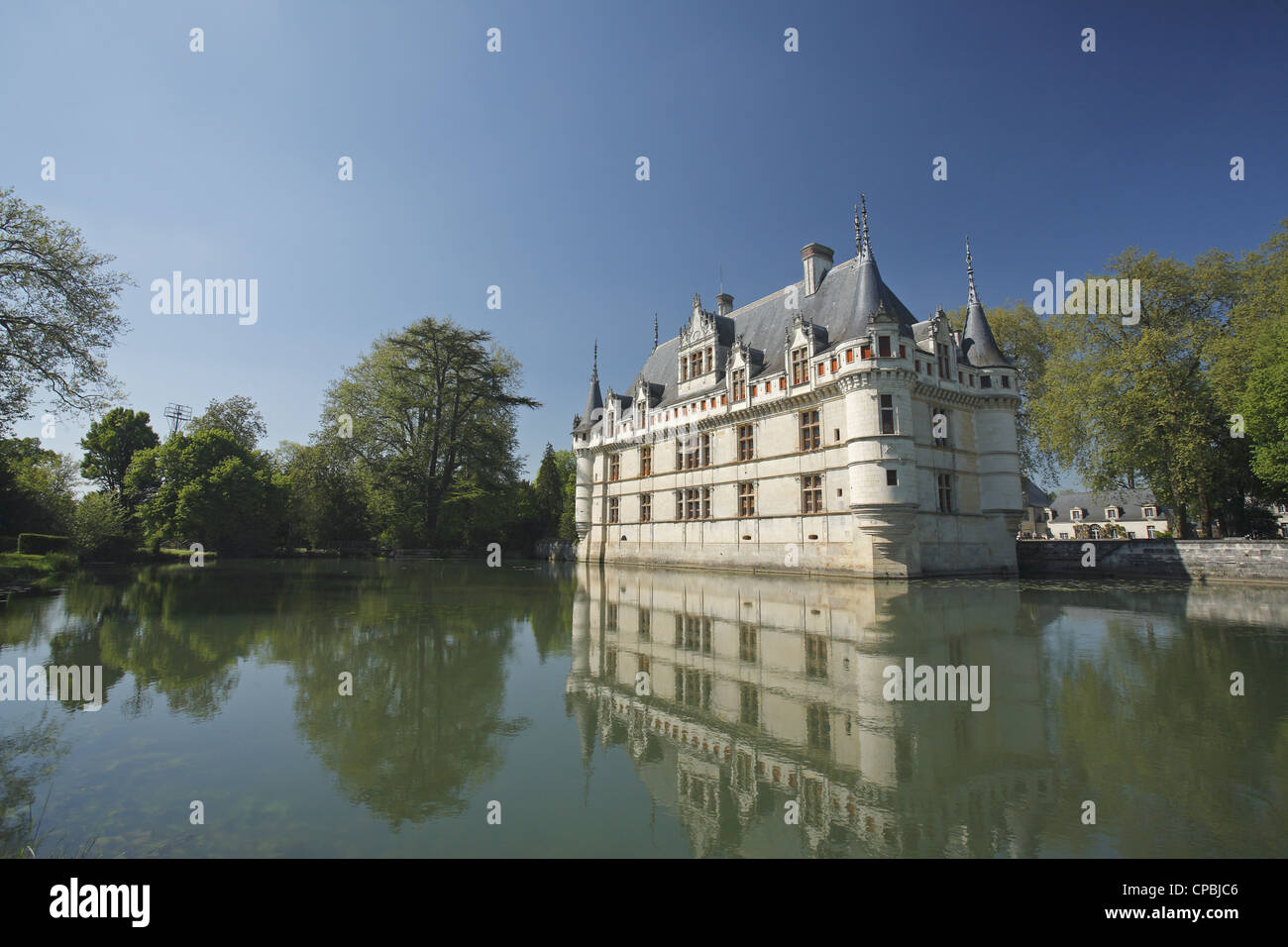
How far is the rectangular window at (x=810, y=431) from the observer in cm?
2522

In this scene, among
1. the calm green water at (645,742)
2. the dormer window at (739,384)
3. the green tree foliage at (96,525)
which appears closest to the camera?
the calm green water at (645,742)

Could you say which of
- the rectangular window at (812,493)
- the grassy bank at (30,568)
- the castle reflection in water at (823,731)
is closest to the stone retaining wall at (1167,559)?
the rectangular window at (812,493)

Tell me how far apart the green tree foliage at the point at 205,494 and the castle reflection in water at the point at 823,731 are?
36554 mm

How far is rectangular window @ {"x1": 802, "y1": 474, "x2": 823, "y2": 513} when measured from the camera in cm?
2464

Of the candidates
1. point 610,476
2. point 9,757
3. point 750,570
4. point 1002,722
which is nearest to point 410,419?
point 610,476

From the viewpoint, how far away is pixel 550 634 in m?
11.3

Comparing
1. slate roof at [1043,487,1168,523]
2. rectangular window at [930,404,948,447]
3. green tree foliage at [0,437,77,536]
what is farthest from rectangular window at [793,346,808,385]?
slate roof at [1043,487,1168,523]

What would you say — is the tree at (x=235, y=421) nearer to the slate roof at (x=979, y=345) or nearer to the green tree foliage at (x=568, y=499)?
the green tree foliage at (x=568, y=499)

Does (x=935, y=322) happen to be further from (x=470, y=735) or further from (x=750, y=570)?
(x=470, y=735)

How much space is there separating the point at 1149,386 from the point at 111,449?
65.3 metres

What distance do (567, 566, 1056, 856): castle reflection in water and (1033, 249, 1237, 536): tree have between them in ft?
61.7

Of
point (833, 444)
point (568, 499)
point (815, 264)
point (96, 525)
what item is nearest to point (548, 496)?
point (568, 499)
